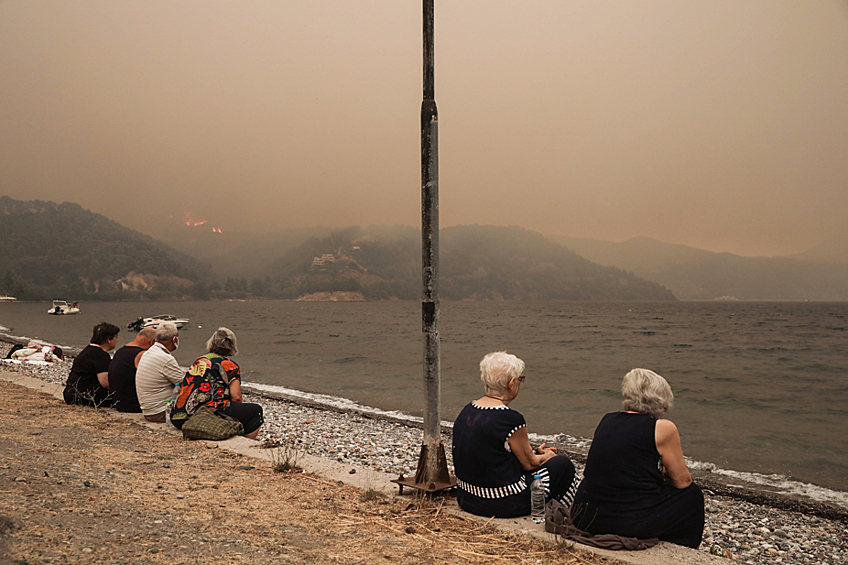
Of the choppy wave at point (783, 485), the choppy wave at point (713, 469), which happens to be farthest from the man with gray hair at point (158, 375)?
the choppy wave at point (783, 485)

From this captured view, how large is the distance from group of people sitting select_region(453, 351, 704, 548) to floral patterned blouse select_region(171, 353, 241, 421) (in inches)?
150

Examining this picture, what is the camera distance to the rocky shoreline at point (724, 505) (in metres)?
6.36

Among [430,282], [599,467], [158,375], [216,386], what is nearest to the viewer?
[599,467]

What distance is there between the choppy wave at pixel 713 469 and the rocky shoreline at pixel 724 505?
2.52 ft

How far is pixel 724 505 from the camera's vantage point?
8.28 meters

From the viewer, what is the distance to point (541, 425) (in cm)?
1541

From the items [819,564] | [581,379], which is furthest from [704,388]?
[819,564]

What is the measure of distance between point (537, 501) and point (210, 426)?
449cm

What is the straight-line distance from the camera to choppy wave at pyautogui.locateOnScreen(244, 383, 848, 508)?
31.3 feet

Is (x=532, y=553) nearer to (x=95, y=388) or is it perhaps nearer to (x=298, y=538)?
(x=298, y=538)

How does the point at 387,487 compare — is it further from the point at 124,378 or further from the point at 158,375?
the point at 124,378

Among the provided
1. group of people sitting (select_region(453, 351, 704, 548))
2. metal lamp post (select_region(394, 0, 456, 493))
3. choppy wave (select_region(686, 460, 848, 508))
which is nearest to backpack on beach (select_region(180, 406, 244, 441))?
metal lamp post (select_region(394, 0, 456, 493))

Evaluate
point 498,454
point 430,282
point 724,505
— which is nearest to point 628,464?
point 498,454

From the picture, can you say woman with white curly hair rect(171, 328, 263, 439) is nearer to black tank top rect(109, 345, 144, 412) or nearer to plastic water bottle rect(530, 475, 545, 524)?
black tank top rect(109, 345, 144, 412)
